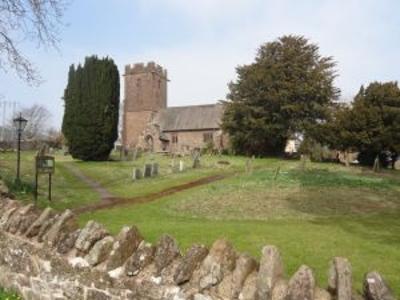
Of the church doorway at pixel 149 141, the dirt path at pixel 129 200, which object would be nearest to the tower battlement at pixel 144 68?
the church doorway at pixel 149 141

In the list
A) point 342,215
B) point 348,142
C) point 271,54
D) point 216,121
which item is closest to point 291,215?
point 342,215

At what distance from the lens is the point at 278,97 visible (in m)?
47.6

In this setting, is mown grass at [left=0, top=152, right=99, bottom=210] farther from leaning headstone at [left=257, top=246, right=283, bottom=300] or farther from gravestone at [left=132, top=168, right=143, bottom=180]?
leaning headstone at [left=257, top=246, right=283, bottom=300]

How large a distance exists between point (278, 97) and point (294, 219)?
3314 cm

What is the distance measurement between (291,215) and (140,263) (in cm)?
1211

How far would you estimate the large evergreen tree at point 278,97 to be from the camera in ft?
158

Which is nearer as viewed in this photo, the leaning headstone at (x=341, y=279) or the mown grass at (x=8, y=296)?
the leaning headstone at (x=341, y=279)

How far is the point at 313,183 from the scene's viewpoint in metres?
22.8

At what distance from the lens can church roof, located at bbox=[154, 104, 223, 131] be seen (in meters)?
69.8

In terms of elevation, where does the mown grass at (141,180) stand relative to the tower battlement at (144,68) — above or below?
below

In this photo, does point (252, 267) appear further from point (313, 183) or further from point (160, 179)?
point (160, 179)

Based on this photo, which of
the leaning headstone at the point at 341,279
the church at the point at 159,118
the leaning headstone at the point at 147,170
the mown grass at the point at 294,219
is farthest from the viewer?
the church at the point at 159,118

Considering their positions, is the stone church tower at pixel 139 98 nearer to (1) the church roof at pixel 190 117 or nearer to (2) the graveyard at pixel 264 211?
(1) the church roof at pixel 190 117

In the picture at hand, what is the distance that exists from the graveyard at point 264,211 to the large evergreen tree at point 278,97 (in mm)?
19071
